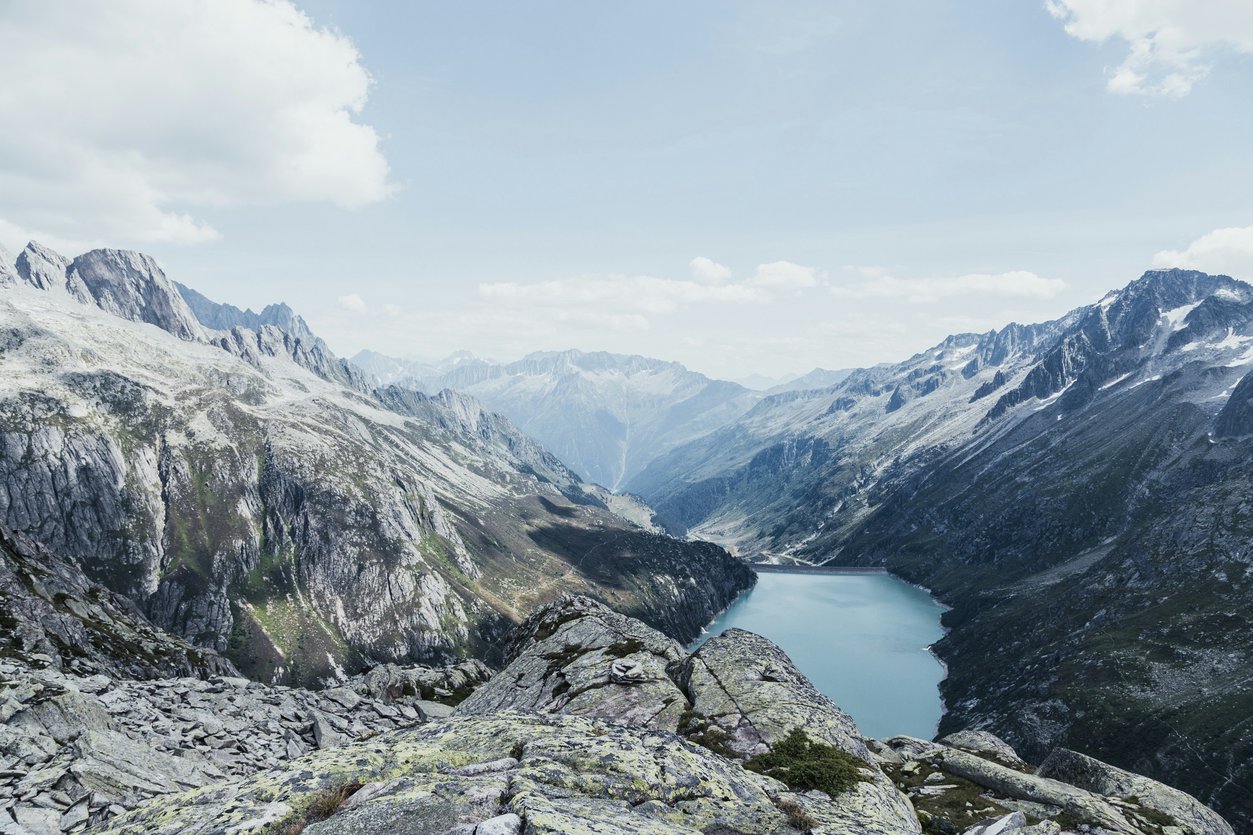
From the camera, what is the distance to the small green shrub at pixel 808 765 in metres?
25.5

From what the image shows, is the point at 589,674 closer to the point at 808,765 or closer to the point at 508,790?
the point at 808,765

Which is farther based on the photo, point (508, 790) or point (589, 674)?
point (589, 674)

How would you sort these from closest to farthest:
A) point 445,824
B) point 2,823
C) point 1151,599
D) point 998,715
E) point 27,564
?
1. point 445,824
2. point 2,823
3. point 27,564
4. point 998,715
5. point 1151,599

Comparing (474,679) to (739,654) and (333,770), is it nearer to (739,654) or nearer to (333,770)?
(739,654)

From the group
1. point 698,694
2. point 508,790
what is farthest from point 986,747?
point 508,790

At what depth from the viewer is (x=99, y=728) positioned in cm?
3316


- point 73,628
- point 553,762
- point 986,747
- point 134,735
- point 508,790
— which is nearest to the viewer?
point 508,790

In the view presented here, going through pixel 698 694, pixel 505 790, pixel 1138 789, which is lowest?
pixel 1138 789

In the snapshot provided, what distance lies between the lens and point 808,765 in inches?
1069

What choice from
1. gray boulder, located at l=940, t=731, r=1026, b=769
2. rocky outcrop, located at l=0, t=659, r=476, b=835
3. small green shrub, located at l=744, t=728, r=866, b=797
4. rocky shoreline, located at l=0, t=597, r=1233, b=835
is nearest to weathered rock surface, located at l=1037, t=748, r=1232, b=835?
rocky shoreline, located at l=0, t=597, r=1233, b=835

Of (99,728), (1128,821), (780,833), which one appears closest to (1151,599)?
(1128,821)

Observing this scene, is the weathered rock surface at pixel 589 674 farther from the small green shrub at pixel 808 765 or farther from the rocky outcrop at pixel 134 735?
the rocky outcrop at pixel 134 735

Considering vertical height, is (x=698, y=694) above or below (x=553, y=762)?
below

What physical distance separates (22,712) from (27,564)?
75.1 meters
